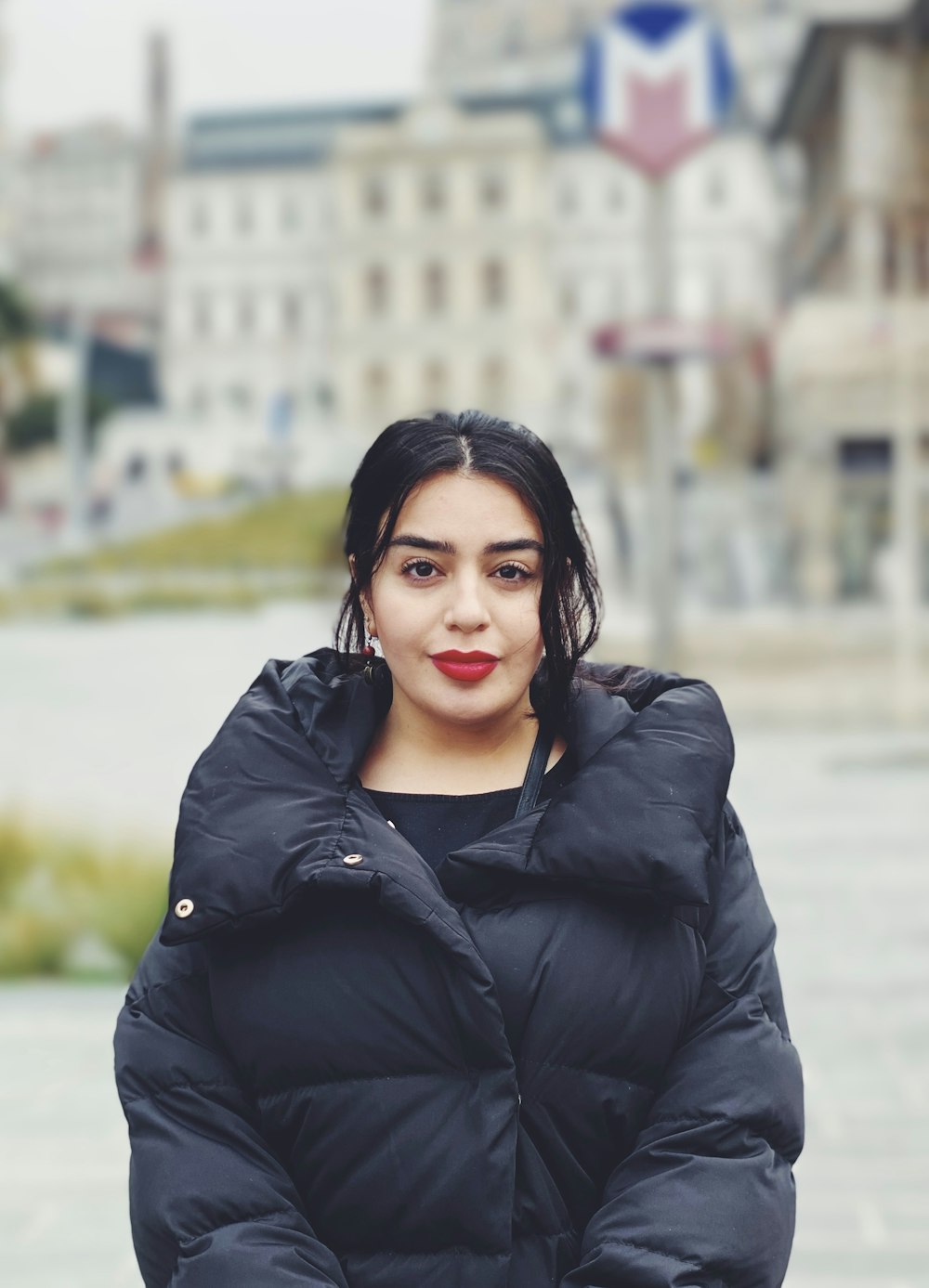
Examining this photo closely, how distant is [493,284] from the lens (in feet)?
140

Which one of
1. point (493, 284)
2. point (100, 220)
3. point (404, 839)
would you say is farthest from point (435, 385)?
point (404, 839)

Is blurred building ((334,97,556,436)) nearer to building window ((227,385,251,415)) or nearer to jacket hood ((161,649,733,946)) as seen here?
building window ((227,385,251,415))

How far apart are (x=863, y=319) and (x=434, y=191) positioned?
1703 cm

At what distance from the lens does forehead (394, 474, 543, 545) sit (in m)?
1.91

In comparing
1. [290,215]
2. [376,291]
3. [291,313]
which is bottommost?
[291,313]

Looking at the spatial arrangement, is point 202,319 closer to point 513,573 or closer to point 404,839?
point 513,573

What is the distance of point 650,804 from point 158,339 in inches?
1508

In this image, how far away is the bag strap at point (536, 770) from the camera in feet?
6.31

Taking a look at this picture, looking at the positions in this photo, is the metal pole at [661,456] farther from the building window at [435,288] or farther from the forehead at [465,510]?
the building window at [435,288]

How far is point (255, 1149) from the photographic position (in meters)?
1.86

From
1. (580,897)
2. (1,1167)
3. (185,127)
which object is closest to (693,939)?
(580,897)

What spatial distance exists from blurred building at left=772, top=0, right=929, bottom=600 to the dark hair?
26639mm

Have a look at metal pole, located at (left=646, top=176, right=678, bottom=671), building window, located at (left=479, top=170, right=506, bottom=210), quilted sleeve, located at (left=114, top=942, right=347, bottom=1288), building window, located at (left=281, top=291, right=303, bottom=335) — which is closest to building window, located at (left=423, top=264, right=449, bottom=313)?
building window, located at (left=479, top=170, right=506, bottom=210)

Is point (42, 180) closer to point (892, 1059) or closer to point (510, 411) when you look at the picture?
point (510, 411)
